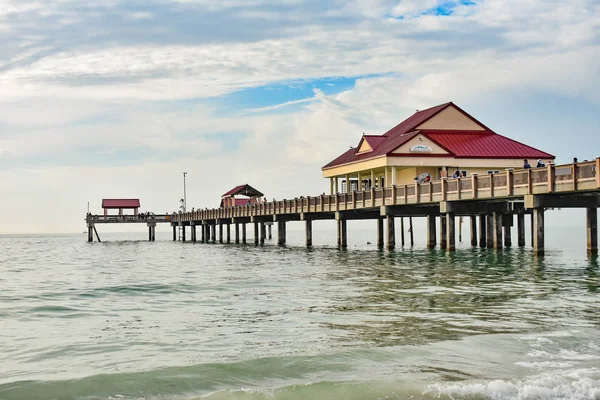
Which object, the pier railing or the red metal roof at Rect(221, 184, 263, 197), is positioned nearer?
the pier railing

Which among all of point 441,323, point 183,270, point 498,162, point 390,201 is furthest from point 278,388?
point 498,162

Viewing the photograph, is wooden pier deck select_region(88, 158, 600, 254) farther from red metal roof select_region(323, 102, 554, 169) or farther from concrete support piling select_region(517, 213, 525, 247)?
red metal roof select_region(323, 102, 554, 169)

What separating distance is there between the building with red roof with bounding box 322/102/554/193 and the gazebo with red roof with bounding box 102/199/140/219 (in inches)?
2045

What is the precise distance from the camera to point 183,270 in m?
32.6

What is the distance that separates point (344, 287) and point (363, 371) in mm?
11642

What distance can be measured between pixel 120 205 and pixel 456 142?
63.2 metres

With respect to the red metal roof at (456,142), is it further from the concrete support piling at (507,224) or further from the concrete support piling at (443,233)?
the concrete support piling at (443,233)

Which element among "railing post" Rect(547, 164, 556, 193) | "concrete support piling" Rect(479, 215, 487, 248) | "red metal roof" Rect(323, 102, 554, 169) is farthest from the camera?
"concrete support piling" Rect(479, 215, 487, 248)

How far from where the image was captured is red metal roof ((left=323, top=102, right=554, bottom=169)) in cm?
5016

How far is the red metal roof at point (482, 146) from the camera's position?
50.0 metres

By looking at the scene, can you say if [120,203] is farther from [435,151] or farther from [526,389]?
[526,389]

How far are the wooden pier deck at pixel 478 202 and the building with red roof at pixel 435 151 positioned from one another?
12.2ft

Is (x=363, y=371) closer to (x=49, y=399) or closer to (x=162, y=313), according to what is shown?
(x=49, y=399)

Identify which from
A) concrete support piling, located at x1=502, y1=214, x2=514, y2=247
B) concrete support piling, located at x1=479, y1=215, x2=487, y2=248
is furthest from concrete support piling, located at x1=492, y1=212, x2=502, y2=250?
concrete support piling, located at x1=479, y1=215, x2=487, y2=248
